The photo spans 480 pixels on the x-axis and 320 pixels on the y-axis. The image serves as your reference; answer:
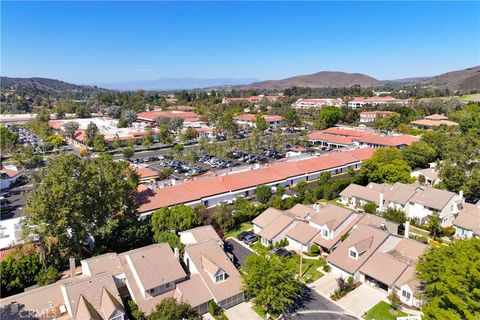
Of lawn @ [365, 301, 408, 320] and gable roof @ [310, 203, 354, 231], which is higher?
gable roof @ [310, 203, 354, 231]

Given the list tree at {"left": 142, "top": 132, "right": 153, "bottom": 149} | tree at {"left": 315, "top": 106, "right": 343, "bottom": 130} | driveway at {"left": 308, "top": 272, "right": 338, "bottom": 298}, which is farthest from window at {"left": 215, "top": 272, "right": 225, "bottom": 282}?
tree at {"left": 315, "top": 106, "right": 343, "bottom": 130}

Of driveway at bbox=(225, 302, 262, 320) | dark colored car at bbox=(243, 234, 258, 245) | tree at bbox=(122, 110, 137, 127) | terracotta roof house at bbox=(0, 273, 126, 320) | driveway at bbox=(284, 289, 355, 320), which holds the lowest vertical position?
driveway at bbox=(225, 302, 262, 320)

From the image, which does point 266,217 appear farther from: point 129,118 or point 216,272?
point 129,118

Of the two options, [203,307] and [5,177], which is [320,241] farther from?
[5,177]

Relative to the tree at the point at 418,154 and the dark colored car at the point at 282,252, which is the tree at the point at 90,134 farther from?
the tree at the point at 418,154

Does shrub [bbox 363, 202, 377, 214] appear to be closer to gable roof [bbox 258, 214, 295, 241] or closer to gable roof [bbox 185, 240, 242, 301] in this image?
gable roof [bbox 258, 214, 295, 241]

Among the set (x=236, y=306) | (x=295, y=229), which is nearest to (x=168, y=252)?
(x=236, y=306)
